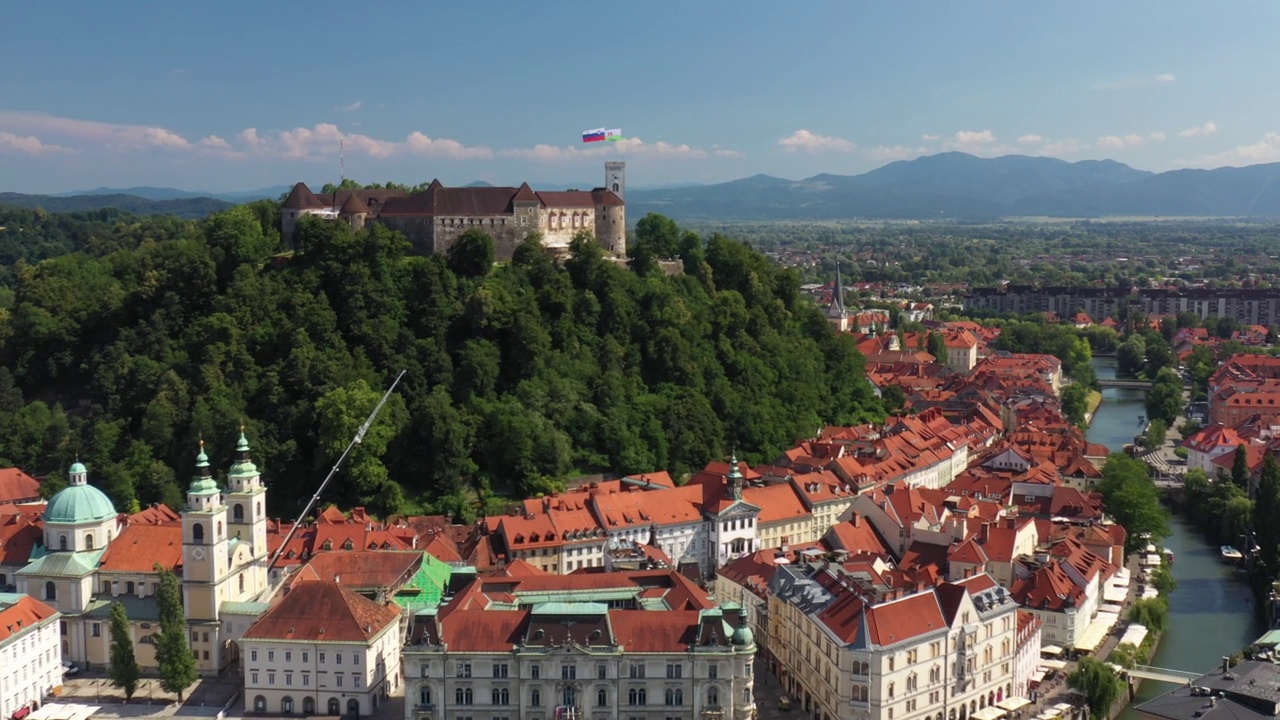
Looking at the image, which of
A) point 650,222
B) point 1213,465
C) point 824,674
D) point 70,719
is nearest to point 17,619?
point 70,719

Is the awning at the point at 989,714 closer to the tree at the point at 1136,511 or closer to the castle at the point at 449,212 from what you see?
the tree at the point at 1136,511

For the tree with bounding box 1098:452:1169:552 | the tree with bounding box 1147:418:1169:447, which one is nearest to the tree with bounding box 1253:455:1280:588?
the tree with bounding box 1098:452:1169:552

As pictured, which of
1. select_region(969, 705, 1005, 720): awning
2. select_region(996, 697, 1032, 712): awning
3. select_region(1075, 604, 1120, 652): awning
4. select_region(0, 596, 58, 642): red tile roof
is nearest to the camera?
select_region(969, 705, 1005, 720): awning

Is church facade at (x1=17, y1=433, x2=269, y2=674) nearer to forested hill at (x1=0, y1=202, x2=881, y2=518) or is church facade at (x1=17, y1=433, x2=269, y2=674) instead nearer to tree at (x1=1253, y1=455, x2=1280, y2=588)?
forested hill at (x1=0, y1=202, x2=881, y2=518)

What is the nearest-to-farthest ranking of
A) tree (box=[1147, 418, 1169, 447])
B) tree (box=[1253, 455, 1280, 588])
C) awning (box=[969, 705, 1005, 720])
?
awning (box=[969, 705, 1005, 720])
tree (box=[1253, 455, 1280, 588])
tree (box=[1147, 418, 1169, 447])

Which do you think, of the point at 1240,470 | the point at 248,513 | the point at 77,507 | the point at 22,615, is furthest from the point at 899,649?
the point at 1240,470

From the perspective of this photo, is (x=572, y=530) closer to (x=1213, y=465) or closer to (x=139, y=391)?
(x=139, y=391)

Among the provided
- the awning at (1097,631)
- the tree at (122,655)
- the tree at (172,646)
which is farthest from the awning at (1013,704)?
the tree at (122,655)
